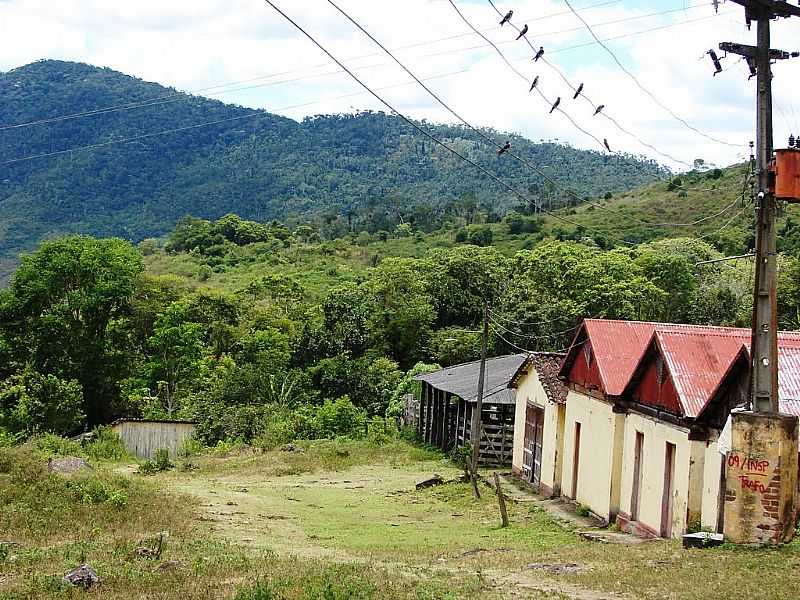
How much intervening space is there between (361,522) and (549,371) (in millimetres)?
8024

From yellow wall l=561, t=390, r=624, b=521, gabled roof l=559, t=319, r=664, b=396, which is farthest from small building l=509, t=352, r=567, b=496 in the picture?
gabled roof l=559, t=319, r=664, b=396

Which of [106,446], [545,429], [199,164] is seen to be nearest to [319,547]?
[545,429]

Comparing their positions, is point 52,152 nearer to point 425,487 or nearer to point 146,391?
point 146,391

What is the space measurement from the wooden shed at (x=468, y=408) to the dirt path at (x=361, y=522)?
5.55ft

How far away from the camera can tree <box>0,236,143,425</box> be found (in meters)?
47.7

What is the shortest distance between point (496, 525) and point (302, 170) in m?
138

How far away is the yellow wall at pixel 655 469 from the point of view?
18891 mm

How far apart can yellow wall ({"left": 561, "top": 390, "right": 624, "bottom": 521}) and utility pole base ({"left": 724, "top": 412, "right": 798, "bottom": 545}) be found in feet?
26.4

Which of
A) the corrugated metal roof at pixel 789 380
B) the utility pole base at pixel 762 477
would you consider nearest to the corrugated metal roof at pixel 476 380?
the corrugated metal roof at pixel 789 380

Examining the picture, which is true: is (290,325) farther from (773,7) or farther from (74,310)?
(773,7)

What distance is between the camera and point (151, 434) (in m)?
39.0

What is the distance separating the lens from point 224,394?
45656 mm

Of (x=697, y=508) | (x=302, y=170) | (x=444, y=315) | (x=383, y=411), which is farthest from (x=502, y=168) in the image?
(x=697, y=508)

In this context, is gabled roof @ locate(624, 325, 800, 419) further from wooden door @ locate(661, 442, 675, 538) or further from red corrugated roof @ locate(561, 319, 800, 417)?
wooden door @ locate(661, 442, 675, 538)
